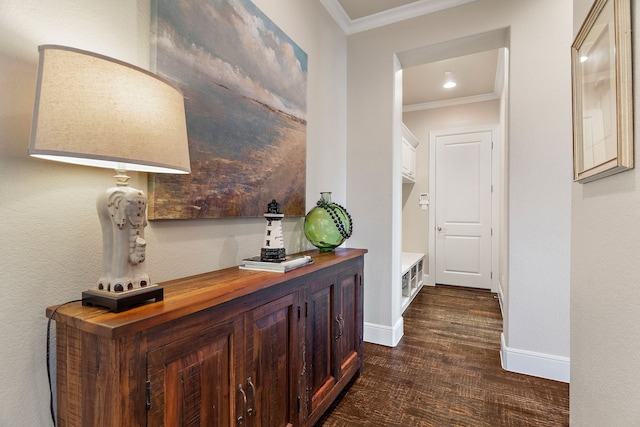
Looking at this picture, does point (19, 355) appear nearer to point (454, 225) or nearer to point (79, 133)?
point (79, 133)

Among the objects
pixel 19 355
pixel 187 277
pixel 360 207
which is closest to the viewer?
pixel 19 355

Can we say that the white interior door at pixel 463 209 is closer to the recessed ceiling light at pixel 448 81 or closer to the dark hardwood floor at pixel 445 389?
the recessed ceiling light at pixel 448 81

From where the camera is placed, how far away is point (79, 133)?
0.68m

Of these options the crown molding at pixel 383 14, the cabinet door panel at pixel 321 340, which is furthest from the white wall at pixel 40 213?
the crown molding at pixel 383 14

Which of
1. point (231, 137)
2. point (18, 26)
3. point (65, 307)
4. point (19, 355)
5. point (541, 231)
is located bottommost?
point (19, 355)

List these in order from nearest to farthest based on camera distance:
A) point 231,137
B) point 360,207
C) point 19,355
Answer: point 19,355
point 231,137
point 360,207

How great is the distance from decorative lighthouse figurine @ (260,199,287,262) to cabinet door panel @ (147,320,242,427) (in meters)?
0.41

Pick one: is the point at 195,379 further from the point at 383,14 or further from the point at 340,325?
the point at 383,14

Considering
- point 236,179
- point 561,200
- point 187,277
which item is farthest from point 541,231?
point 187,277

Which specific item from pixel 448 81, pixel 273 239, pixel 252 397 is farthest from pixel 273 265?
pixel 448 81

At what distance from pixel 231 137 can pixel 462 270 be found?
13.6 ft

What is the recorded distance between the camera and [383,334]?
2646mm

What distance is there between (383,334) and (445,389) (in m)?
0.72

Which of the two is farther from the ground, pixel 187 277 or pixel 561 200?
pixel 561 200
